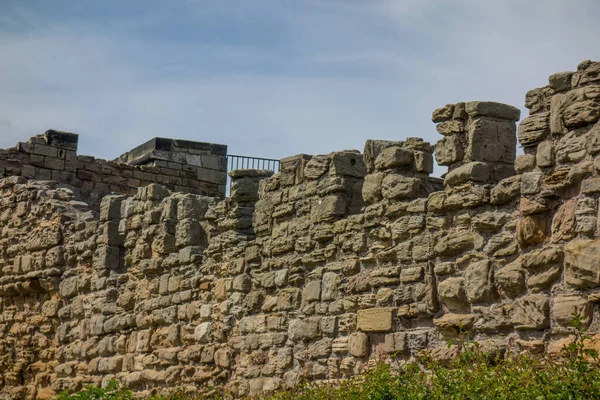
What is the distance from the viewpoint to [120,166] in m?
15.9

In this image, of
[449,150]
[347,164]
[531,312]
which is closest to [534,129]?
[449,150]

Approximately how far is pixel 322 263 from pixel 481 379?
278 centimetres

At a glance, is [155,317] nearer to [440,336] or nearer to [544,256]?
[440,336]

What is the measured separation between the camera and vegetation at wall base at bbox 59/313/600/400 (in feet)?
20.1

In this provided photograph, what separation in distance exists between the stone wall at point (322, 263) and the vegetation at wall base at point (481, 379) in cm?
15

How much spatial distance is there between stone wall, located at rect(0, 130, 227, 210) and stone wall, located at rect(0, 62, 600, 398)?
89 cm

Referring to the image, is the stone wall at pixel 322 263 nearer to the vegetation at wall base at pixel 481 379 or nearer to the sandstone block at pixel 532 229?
the sandstone block at pixel 532 229

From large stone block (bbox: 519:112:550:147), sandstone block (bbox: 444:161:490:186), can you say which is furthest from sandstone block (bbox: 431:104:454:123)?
large stone block (bbox: 519:112:550:147)

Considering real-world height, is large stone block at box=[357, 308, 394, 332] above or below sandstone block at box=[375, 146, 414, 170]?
below

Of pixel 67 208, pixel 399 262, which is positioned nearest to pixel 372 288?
pixel 399 262

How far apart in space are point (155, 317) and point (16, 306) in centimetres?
344

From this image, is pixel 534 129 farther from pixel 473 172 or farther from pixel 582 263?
pixel 582 263

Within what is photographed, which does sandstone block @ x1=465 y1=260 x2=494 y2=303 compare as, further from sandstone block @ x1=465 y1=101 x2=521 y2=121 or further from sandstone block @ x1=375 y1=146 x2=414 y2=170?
sandstone block @ x1=375 y1=146 x2=414 y2=170

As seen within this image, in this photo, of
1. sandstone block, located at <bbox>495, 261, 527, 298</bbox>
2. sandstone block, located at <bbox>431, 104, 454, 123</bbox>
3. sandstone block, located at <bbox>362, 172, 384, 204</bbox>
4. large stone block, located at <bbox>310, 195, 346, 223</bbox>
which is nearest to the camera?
sandstone block, located at <bbox>495, 261, 527, 298</bbox>
